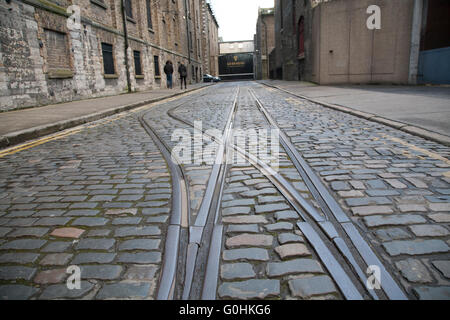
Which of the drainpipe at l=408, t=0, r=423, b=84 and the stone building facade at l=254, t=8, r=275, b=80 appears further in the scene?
the stone building facade at l=254, t=8, r=275, b=80

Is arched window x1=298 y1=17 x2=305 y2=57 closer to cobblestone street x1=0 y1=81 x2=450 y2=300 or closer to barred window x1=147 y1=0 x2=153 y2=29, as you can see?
barred window x1=147 y1=0 x2=153 y2=29

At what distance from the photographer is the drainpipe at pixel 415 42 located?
1444cm

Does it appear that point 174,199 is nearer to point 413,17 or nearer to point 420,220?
point 420,220

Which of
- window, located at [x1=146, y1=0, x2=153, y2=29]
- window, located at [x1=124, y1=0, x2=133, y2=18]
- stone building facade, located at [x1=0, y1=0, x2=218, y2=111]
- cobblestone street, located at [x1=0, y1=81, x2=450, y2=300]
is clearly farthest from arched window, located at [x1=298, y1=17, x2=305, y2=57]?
cobblestone street, located at [x1=0, y1=81, x2=450, y2=300]

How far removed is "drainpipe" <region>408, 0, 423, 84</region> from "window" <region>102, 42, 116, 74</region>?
48.9 feet

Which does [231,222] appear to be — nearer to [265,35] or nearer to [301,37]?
[301,37]

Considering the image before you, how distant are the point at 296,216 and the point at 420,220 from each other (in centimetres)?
90

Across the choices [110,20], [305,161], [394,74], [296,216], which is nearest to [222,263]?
[296,216]

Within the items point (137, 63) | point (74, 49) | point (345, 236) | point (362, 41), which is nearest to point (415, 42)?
point (362, 41)

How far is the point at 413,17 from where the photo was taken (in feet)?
47.9

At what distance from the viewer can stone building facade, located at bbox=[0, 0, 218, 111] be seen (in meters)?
9.84

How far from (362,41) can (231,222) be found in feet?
55.9

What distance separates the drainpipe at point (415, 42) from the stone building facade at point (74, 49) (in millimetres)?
14764
